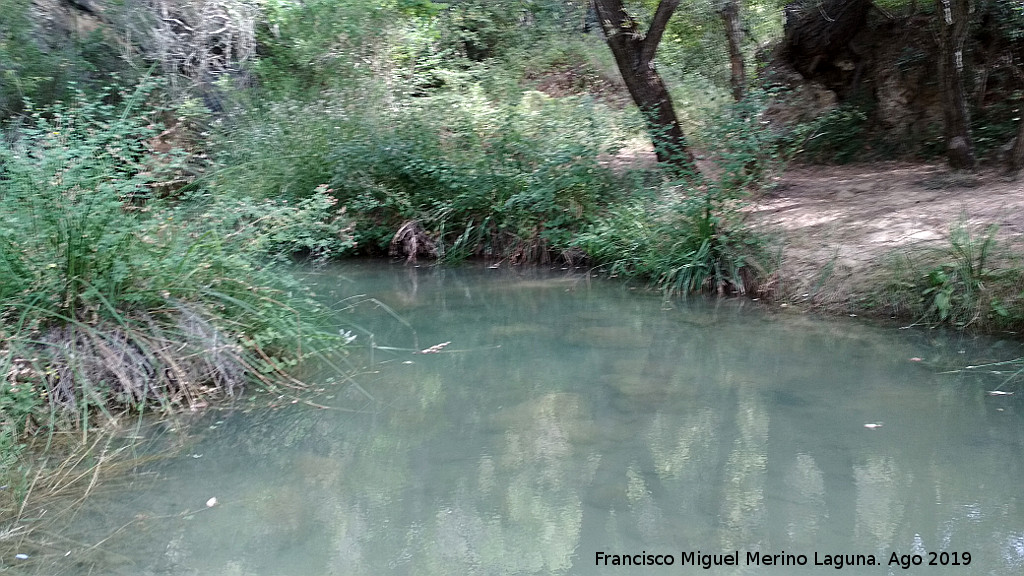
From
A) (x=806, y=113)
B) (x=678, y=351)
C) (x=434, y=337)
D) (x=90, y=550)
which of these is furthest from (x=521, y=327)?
(x=806, y=113)

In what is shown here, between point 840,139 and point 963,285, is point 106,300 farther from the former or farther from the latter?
point 840,139


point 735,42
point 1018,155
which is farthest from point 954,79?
point 735,42

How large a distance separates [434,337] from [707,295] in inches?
113

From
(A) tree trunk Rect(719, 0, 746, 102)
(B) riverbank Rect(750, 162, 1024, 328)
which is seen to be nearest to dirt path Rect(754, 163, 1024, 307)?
(B) riverbank Rect(750, 162, 1024, 328)

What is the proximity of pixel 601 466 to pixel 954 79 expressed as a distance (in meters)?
7.19

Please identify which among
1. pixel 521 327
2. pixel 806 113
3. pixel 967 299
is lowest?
pixel 521 327

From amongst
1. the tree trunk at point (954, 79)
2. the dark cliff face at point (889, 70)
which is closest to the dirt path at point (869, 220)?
the tree trunk at point (954, 79)

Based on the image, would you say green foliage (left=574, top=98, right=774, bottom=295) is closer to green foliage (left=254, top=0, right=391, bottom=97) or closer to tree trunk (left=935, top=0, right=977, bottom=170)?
tree trunk (left=935, top=0, right=977, bottom=170)

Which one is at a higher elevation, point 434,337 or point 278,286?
point 278,286

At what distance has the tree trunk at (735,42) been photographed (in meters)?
10.8

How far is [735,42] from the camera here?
11133mm

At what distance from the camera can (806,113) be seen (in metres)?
12.5

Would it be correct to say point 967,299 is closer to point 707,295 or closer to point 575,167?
point 707,295

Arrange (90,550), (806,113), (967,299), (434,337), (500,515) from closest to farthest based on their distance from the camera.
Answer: (90,550), (500,515), (967,299), (434,337), (806,113)
